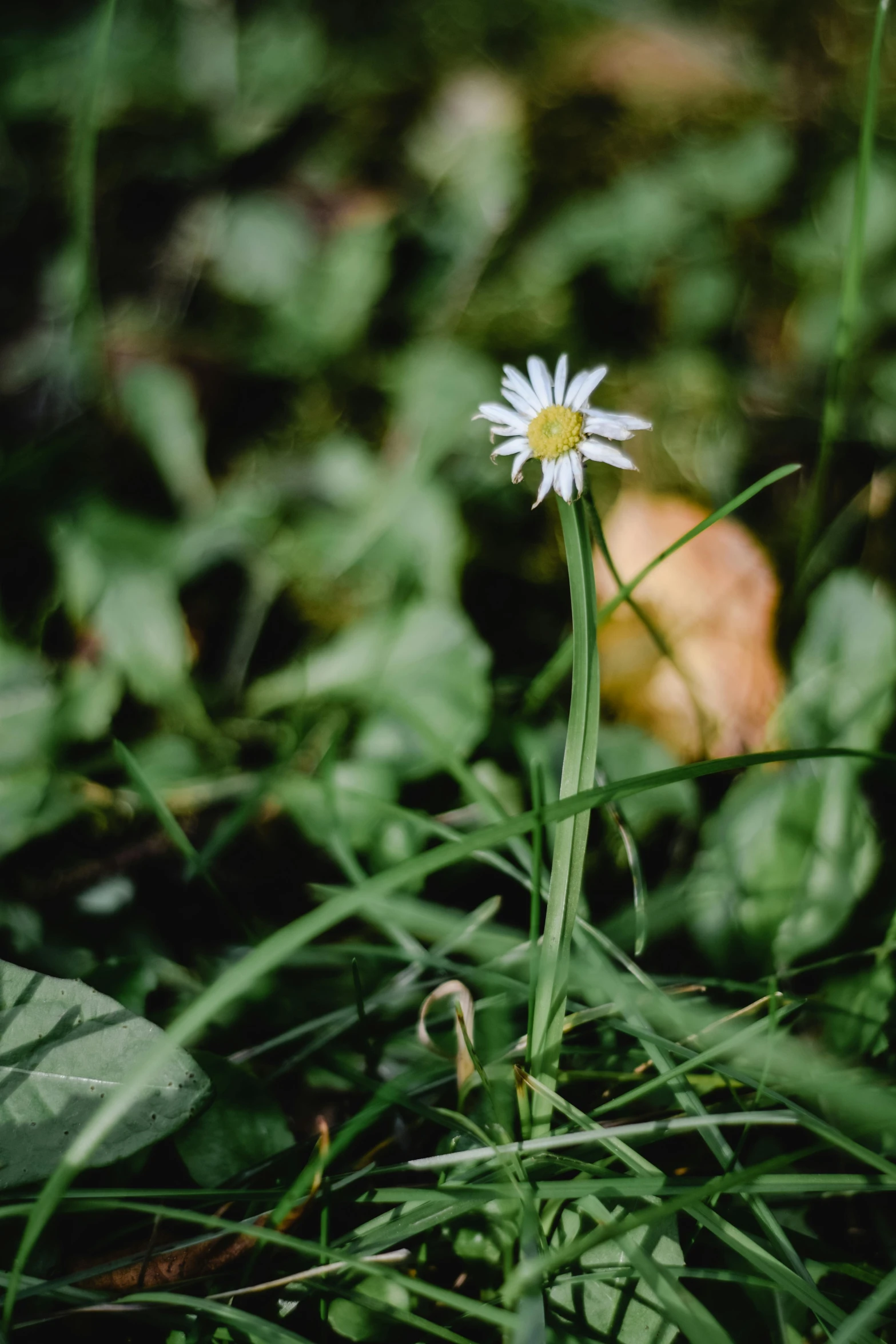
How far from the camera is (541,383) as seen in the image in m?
0.74

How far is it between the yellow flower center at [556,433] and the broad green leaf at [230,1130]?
0.65m

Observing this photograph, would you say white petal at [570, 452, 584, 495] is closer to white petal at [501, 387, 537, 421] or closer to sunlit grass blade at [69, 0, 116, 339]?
white petal at [501, 387, 537, 421]

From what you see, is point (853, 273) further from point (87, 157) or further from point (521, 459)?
point (87, 157)

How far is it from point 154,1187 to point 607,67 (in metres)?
2.12

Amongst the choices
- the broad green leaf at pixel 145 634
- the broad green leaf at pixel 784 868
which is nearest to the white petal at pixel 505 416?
the broad green leaf at pixel 784 868

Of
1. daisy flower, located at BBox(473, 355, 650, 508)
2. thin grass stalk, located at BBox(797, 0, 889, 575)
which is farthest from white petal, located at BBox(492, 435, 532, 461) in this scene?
thin grass stalk, located at BBox(797, 0, 889, 575)

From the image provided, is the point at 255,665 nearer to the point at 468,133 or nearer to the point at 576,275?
the point at 576,275

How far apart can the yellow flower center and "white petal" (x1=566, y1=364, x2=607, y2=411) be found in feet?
0.03

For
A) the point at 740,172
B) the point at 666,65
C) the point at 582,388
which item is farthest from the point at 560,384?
the point at 666,65

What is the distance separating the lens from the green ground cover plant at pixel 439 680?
71 centimetres

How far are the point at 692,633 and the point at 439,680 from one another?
1.35 feet

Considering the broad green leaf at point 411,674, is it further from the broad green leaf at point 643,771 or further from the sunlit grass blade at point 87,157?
the sunlit grass blade at point 87,157

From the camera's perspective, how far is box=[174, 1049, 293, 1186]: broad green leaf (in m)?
0.77

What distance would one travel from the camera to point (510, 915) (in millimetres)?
1011
